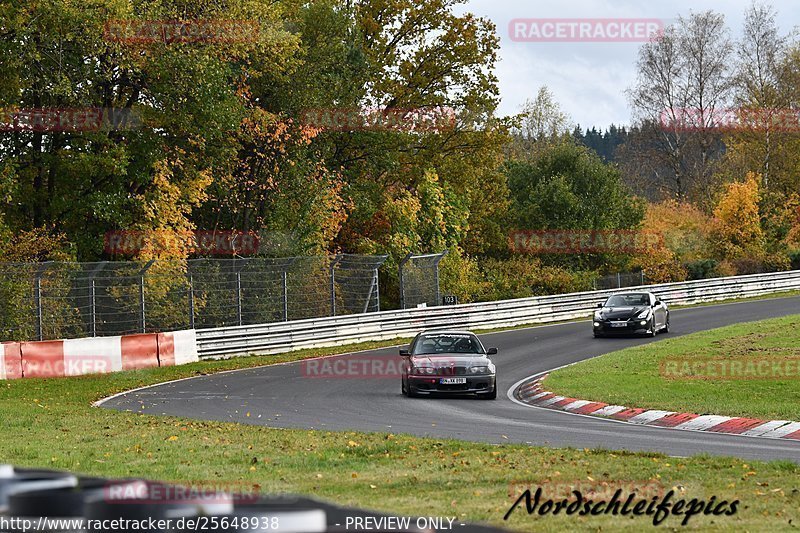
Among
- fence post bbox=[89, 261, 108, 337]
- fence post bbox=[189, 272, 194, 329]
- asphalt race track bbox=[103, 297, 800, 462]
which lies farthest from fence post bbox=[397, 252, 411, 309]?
→ fence post bbox=[89, 261, 108, 337]

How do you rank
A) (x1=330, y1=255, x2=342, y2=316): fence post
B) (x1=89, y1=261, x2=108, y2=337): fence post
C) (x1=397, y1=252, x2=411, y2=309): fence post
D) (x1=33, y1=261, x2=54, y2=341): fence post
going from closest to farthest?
(x1=33, y1=261, x2=54, y2=341): fence post < (x1=89, y1=261, x2=108, y2=337): fence post < (x1=330, y1=255, x2=342, y2=316): fence post < (x1=397, y1=252, x2=411, y2=309): fence post

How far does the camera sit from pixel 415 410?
1875 cm

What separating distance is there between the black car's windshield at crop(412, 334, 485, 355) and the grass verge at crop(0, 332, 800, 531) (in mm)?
6917

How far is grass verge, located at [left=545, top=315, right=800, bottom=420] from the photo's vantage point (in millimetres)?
17953

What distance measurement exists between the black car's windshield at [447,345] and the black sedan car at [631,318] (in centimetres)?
1377

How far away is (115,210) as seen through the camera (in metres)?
33.9

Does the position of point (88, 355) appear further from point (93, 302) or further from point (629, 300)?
point (629, 300)

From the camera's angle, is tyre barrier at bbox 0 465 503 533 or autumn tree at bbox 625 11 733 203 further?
autumn tree at bbox 625 11 733 203

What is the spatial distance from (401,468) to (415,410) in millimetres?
7980

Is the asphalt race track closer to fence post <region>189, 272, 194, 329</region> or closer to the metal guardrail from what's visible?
the metal guardrail

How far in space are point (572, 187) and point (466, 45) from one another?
1301cm

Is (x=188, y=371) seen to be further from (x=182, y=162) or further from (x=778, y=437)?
(x=778, y=437)

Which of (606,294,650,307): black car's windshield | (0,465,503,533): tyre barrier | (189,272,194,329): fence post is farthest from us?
(606,294,650,307): black car's windshield

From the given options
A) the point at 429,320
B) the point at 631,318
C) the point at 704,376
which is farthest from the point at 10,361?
the point at 631,318
